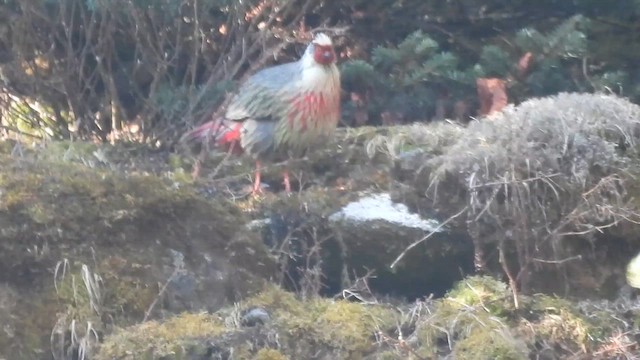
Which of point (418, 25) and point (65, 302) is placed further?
point (418, 25)

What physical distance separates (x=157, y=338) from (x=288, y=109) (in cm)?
197

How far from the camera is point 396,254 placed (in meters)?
4.89

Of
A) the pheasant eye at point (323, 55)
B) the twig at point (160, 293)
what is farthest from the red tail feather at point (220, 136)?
the twig at point (160, 293)

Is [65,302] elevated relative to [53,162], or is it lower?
lower

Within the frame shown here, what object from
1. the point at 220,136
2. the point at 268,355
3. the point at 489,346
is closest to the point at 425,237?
the point at 489,346

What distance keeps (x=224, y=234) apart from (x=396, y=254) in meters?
0.86

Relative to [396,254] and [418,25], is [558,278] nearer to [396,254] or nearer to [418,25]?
[396,254]

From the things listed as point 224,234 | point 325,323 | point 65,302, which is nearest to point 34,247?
point 65,302

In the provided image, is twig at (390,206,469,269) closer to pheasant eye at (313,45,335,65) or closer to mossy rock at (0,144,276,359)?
mossy rock at (0,144,276,359)

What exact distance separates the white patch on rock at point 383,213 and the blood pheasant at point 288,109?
48 cm

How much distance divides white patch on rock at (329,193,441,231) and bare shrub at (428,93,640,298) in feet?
0.41

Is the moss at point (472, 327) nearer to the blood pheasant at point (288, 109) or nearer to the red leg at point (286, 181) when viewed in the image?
the red leg at point (286, 181)

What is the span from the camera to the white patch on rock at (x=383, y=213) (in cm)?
489

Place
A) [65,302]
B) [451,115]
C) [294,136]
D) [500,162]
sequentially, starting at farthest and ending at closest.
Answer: [451,115]
[294,136]
[500,162]
[65,302]
